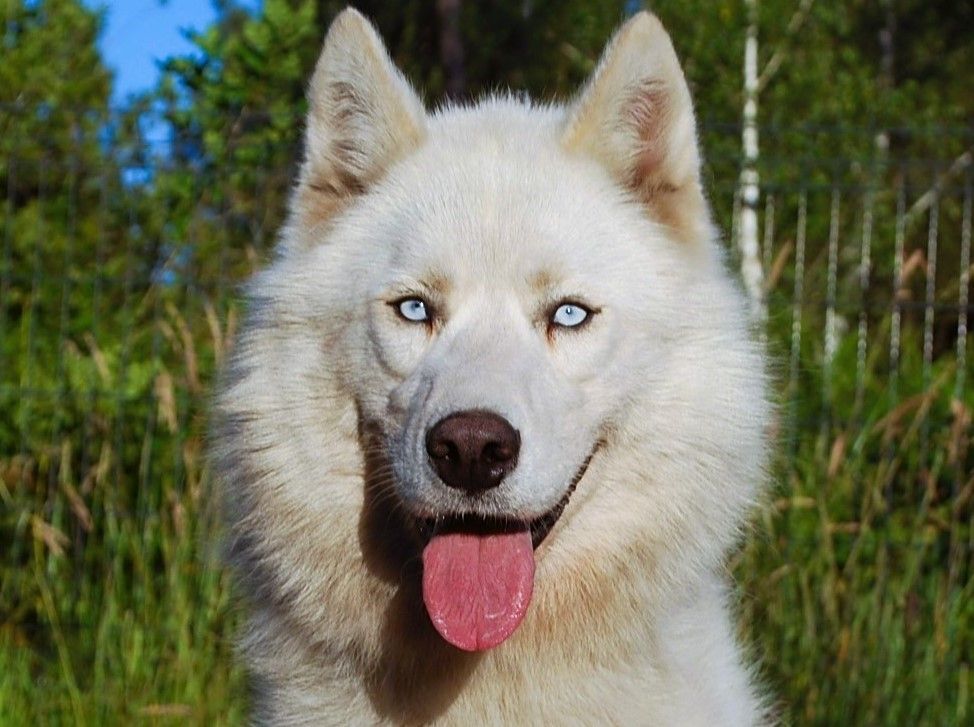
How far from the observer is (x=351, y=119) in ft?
10.5

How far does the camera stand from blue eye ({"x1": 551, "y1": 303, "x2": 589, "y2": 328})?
9.32ft

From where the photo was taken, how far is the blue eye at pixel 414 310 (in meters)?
2.86

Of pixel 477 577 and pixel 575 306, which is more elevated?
pixel 575 306

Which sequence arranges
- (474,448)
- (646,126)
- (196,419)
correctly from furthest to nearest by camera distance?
(196,419) < (646,126) < (474,448)

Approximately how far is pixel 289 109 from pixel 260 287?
12.0ft

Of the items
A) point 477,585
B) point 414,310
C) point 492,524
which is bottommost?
point 477,585

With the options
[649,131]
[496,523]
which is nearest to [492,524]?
[496,523]

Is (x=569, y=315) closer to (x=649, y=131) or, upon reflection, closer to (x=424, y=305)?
(x=424, y=305)

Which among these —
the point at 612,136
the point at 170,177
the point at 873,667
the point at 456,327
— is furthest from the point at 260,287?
the point at 170,177

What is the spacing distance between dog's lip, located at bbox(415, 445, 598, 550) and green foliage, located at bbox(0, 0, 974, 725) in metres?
1.52

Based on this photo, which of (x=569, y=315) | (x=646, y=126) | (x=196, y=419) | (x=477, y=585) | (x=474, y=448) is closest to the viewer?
(x=474, y=448)

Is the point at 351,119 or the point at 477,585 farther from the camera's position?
the point at 351,119

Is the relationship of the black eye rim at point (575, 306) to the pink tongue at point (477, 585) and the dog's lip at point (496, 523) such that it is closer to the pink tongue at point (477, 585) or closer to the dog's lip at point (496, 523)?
the dog's lip at point (496, 523)

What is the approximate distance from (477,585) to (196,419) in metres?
3.16
